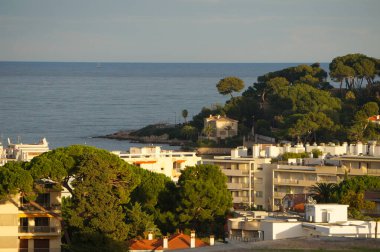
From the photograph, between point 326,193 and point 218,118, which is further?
point 218,118

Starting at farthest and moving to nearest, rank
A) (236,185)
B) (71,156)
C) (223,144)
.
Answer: (223,144)
(236,185)
(71,156)

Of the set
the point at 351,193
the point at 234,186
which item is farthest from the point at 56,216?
the point at 234,186

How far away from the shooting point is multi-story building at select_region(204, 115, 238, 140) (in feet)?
374

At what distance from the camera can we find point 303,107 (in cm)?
11075

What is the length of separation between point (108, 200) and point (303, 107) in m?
68.4

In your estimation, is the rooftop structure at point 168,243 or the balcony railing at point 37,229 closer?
the rooftop structure at point 168,243

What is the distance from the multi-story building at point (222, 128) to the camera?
11388 cm

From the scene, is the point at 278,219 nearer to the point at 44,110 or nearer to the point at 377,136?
the point at 377,136

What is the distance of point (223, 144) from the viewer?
112000 mm

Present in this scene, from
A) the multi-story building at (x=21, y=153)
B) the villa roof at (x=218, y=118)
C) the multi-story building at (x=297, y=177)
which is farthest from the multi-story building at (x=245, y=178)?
the villa roof at (x=218, y=118)

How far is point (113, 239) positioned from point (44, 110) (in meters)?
126

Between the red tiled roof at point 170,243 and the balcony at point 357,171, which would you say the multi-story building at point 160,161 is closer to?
the balcony at point 357,171

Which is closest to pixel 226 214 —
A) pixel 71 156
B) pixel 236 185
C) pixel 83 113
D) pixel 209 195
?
pixel 209 195

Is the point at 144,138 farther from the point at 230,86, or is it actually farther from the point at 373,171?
the point at 373,171
